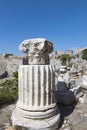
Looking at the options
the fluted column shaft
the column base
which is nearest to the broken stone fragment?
the fluted column shaft

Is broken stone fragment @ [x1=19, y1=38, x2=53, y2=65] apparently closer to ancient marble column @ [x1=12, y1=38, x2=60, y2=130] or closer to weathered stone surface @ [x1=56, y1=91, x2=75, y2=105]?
ancient marble column @ [x1=12, y1=38, x2=60, y2=130]

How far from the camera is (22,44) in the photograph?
396 centimetres

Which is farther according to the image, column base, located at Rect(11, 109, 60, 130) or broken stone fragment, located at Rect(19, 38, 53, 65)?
broken stone fragment, located at Rect(19, 38, 53, 65)

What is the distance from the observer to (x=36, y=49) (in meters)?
3.84

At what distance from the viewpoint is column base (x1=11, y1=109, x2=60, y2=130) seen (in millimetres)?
3494

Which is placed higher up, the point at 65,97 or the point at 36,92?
the point at 36,92

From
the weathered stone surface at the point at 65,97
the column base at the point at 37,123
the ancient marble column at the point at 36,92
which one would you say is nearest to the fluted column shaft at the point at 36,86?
the ancient marble column at the point at 36,92

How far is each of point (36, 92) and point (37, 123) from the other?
2.21 ft

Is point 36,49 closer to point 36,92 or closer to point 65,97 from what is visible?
point 36,92

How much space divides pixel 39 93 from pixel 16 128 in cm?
92

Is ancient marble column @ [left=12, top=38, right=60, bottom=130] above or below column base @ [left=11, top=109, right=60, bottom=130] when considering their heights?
above

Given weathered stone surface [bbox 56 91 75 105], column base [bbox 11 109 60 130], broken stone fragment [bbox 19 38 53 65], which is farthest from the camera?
weathered stone surface [bbox 56 91 75 105]

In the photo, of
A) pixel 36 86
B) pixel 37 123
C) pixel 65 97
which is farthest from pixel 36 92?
pixel 65 97

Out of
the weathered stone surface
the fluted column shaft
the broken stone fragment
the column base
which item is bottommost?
the column base
